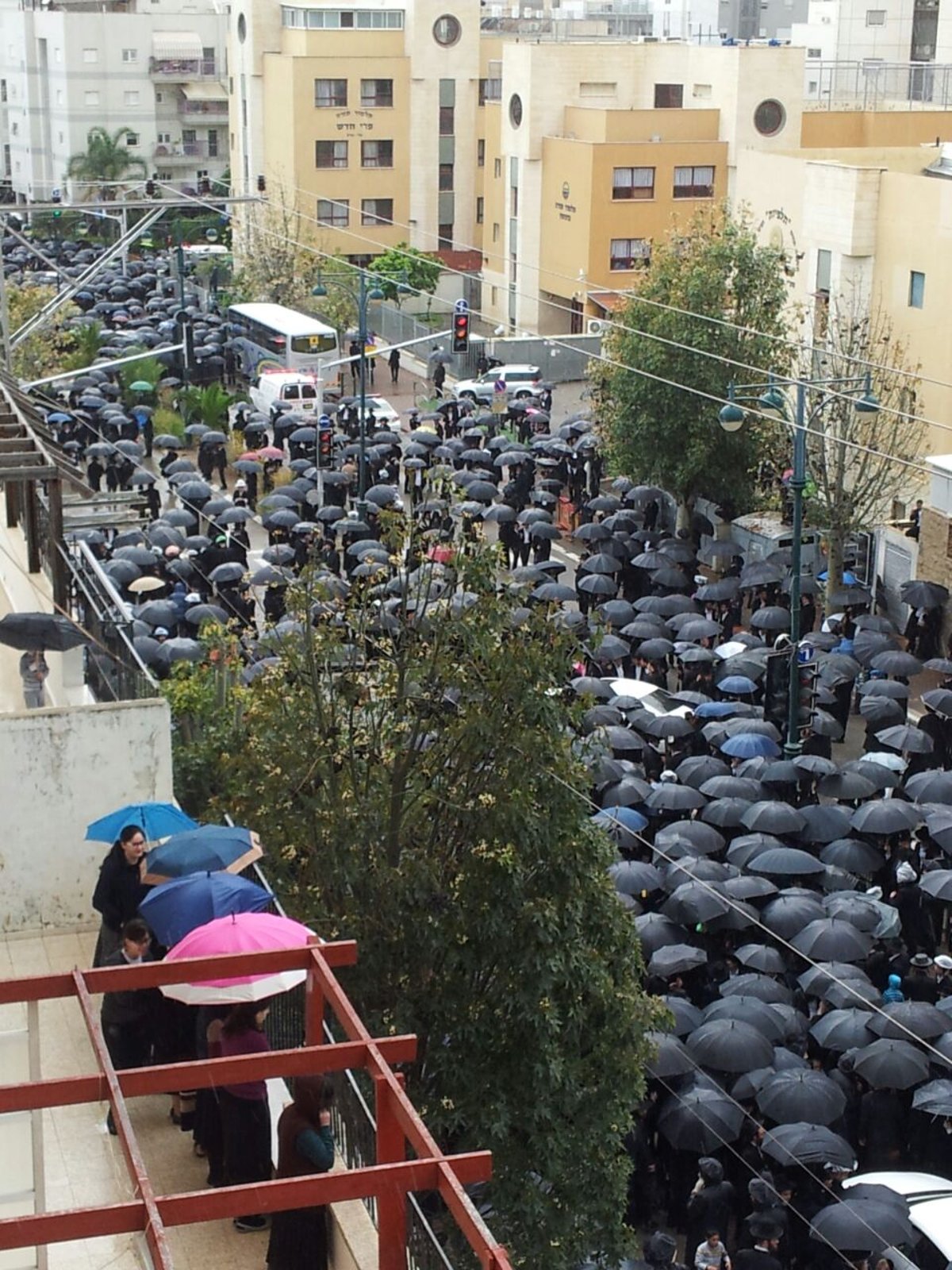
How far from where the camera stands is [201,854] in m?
10.5

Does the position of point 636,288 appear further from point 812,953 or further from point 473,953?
point 473,953

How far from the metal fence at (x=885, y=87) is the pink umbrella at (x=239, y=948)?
4897 centimetres

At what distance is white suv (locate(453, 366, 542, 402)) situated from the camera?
43.1m

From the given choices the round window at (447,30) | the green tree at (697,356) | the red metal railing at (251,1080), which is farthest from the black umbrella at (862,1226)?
the round window at (447,30)

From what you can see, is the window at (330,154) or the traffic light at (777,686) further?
the window at (330,154)

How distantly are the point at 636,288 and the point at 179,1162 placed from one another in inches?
997

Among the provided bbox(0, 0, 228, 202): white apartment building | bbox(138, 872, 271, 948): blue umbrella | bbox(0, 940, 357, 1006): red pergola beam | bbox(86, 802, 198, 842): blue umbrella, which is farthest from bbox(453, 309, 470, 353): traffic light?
bbox(0, 0, 228, 202): white apartment building

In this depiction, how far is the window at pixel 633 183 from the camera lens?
5562 cm

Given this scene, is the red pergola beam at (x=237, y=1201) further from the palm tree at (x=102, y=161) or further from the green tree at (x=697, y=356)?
the palm tree at (x=102, y=161)

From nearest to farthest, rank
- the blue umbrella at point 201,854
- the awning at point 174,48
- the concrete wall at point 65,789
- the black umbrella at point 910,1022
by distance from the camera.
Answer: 1. the blue umbrella at point 201,854
2. the concrete wall at point 65,789
3. the black umbrella at point 910,1022
4. the awning at point 174,48

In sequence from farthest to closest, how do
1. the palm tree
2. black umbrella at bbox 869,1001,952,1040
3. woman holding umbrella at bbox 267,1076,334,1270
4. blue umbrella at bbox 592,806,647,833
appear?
the palm tree, blue umbrella at bbox 592,806,647,833, black umbrella at bbox 869,1001,952,1040, woman holding umbrella at bbox 267,1076,334,1270

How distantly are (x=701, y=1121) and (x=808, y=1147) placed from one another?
77 centimetres

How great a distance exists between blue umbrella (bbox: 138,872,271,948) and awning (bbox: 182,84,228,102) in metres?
80.6

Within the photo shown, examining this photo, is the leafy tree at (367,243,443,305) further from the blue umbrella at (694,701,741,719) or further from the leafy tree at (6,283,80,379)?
the blue umbrella at (694,701,741,719)
